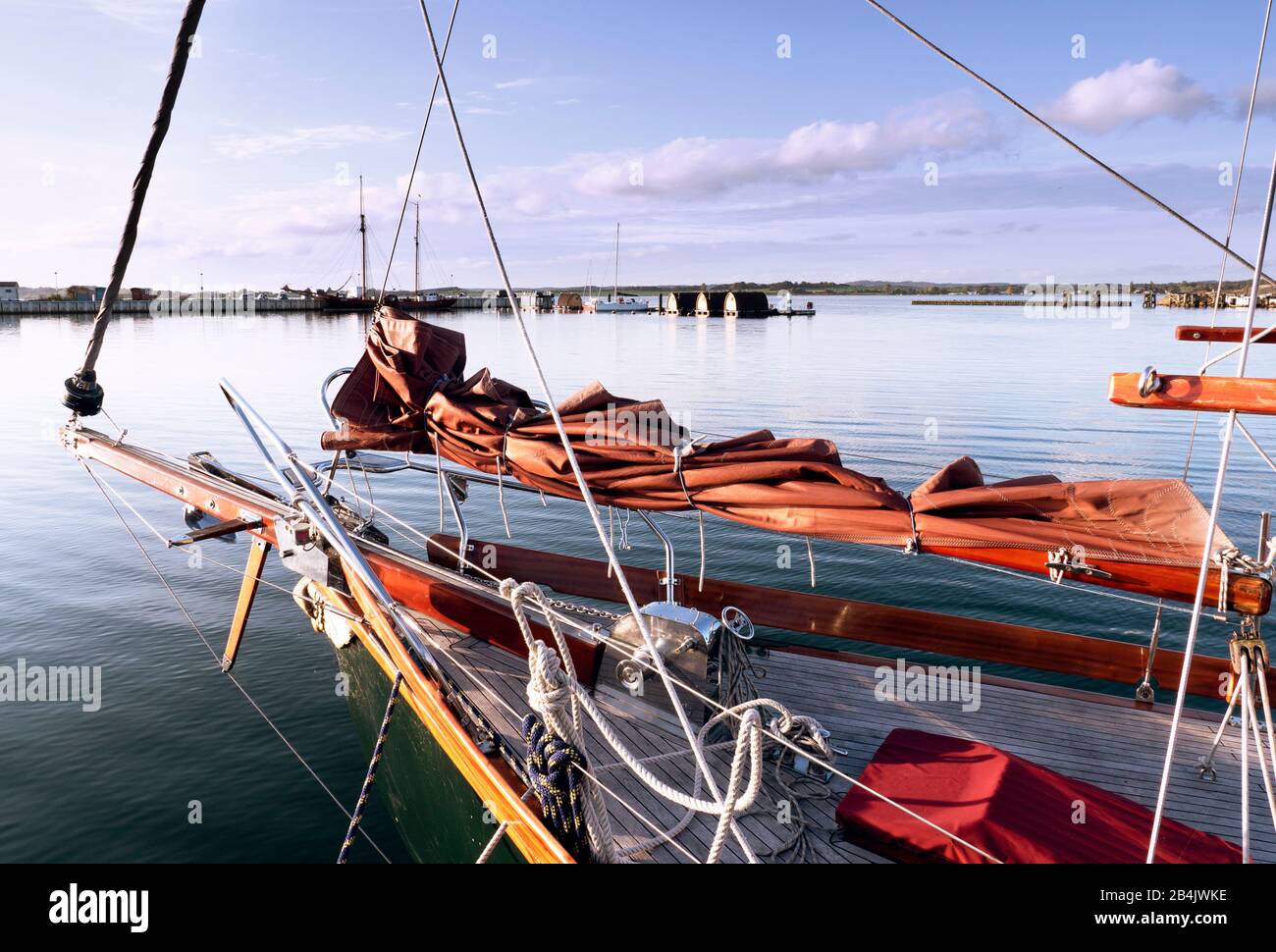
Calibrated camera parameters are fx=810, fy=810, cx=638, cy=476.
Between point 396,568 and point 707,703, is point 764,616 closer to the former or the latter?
point 707,703

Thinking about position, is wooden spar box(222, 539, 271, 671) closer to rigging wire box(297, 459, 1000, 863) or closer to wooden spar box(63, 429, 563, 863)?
wooden spar box(63, 429, 563, 863)

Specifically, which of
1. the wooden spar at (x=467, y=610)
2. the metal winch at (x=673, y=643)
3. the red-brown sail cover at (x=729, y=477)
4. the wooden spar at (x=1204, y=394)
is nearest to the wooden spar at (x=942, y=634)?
the wooden spar at (x=467, y=610)

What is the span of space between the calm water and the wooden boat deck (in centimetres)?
204

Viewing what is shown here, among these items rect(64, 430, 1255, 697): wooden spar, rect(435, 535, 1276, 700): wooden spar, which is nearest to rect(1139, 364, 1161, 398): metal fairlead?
rect(435, 535, 1276, 700): wooden spar

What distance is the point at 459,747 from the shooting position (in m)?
4.41

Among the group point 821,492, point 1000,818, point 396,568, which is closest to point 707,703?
point 821,492

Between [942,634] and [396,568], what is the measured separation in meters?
4.45

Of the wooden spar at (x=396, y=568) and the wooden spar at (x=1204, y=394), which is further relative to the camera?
the wooden spar at (x=396, y=568)

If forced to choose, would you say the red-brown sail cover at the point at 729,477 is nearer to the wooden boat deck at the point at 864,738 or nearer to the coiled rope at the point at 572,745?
the coiled rope at the point at 572,745

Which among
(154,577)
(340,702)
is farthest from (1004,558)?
(154,577)

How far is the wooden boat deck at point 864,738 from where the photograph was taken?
4445 mm

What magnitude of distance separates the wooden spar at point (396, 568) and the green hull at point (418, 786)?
62 cm

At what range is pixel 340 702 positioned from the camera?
26.4 ft
